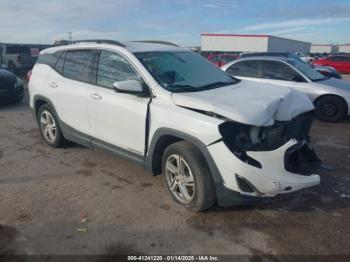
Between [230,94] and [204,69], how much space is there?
0.97 m

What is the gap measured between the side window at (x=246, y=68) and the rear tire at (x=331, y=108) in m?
1.74

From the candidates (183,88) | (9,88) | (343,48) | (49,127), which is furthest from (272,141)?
(343,48)

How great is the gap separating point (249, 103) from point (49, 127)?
3809 mm

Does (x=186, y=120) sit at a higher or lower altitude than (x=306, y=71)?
lower

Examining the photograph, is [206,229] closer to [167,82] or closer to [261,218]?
[261,218]

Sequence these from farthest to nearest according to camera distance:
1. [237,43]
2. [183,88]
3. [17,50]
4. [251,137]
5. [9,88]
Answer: [237,43] < [17,50] < [9,88] < [183,88] < [251,137]

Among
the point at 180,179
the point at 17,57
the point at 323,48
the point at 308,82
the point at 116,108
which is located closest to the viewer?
the point at 180,179

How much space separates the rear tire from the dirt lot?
10.6 ft

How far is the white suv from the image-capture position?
10.8 ft

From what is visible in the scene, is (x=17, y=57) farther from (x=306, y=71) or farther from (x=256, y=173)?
(x=256, y=173)

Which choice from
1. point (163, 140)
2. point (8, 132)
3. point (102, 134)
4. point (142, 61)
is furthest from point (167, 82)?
point (8, 132)

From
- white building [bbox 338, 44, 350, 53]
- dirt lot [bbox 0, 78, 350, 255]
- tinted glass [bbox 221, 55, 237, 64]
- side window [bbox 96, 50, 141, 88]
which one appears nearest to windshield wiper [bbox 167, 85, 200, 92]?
side window [bbox 96, 50, 141, 88]

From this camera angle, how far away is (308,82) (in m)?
8.12

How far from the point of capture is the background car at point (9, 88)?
9688 millimetres
